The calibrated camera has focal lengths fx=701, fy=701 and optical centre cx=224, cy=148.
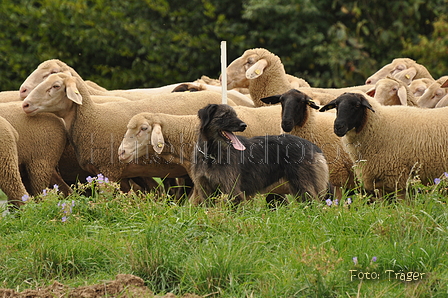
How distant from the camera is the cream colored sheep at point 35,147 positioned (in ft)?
23.0

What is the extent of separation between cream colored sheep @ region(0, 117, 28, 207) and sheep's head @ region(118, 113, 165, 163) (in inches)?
37.7

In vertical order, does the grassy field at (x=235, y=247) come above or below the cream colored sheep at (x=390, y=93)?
below

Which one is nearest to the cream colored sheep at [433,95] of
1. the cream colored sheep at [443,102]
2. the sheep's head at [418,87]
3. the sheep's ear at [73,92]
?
the cream colored sheep at [443,102]

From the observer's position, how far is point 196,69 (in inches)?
667

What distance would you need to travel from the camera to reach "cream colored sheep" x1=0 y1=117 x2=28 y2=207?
245 inches

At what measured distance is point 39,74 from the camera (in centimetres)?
827

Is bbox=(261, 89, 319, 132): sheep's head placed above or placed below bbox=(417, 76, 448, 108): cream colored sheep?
above

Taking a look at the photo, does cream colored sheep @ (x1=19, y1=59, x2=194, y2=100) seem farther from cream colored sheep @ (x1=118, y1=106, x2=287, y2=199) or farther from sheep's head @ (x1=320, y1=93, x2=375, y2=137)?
sheep's head @ (x1=320, y1=93, x2=375, y2=137)

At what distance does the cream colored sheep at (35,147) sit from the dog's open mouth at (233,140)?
7.59 ft

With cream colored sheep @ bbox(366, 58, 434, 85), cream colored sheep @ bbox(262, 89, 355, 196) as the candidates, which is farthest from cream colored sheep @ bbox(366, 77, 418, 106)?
cream colored sheep @ bbox(366, 58, 434, 85)

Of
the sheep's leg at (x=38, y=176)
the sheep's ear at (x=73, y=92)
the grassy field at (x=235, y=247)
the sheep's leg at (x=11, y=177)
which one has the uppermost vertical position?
the sheep's ear at (x=73, y=92)

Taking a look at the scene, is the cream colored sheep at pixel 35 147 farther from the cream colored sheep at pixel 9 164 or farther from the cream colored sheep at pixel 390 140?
the cream colored sheep at pixel 390 140

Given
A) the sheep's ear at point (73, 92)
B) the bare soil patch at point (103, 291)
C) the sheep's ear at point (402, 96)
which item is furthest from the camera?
the sheep's ear at point (402, 96)

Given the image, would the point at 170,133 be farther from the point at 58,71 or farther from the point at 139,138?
the point at 58,71
